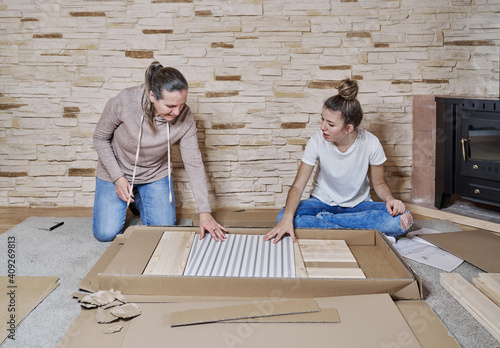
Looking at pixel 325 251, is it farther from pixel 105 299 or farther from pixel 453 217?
pixel 453 217

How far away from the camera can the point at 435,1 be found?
297 centimetres

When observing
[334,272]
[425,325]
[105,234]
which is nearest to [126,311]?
[334,272]

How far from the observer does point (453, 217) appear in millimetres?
2822

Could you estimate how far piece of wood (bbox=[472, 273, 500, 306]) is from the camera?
5.65 ft

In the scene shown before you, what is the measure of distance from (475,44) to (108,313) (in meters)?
2.68

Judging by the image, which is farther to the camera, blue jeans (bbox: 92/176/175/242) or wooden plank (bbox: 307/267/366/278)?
blue jeans (bbox: 92/176/175/242)

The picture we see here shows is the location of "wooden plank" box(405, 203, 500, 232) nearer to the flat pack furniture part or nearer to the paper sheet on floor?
the paper sheet on floor

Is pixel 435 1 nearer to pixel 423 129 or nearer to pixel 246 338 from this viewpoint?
pixel 423 129

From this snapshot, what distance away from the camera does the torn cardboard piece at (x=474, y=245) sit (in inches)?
81.7

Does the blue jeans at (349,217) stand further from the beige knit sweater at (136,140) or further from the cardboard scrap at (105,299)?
the cardboard scrap at (105,299)

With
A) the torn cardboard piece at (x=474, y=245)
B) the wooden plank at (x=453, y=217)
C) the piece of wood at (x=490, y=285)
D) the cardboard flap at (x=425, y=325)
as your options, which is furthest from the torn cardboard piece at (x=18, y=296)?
the wooden plank at (x=453, y=217)

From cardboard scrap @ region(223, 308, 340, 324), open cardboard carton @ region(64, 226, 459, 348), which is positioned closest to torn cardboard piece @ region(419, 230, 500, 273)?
open cardboard carton @ region(64, 226, 459, 348)

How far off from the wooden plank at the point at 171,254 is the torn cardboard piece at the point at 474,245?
1.19m

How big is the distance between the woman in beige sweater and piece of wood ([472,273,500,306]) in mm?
1090
